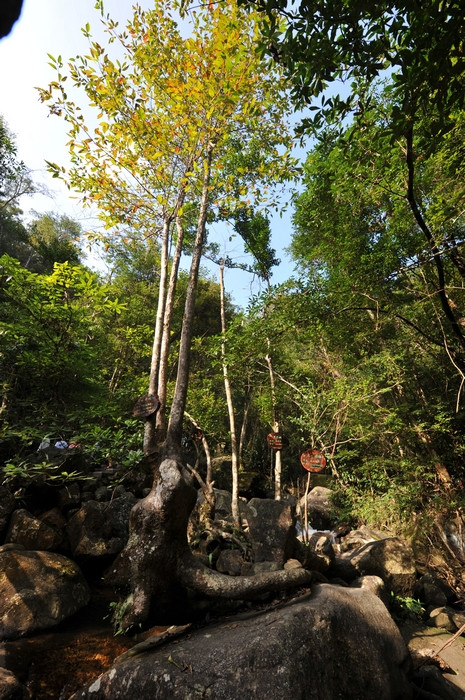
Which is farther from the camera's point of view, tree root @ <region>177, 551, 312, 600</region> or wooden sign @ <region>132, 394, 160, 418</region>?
wooden sign @ <region>132, 394, 160, 418</region>

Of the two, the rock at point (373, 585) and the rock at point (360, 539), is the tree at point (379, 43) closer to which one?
the rock at point (373, 585)

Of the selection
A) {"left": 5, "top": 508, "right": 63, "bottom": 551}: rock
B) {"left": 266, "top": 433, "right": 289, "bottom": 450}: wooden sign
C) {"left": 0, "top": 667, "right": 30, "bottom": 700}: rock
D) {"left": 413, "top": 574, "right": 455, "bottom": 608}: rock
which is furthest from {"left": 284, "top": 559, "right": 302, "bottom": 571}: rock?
{"left": 5, "top": 508, "right": 63, "bottom": 551}: rock

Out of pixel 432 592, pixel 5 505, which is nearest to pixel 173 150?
pixel 5 505

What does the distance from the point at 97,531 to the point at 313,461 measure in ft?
15.6

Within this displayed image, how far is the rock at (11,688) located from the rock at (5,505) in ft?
10.4

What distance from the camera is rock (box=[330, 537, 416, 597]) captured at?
6.52 metres

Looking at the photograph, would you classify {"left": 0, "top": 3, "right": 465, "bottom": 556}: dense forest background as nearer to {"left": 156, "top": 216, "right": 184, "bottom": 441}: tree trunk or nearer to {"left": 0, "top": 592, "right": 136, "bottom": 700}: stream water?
{"left": 156, "top": 216, "right": 184, "bottom": 441}: tree trunk

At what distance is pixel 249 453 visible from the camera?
1928 centimetres

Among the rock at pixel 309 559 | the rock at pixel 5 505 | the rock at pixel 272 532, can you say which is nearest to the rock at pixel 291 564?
the rock at pixel 272 532

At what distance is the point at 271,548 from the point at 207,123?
8985mm

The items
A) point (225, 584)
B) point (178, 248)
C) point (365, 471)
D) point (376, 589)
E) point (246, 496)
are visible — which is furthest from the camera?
point (246, 496)

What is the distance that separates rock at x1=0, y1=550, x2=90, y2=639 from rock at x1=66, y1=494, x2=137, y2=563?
0.59 metres

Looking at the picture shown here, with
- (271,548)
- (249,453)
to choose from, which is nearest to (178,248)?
(271,548)

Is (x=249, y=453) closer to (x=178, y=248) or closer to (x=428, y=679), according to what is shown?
(x=178, y=248)
